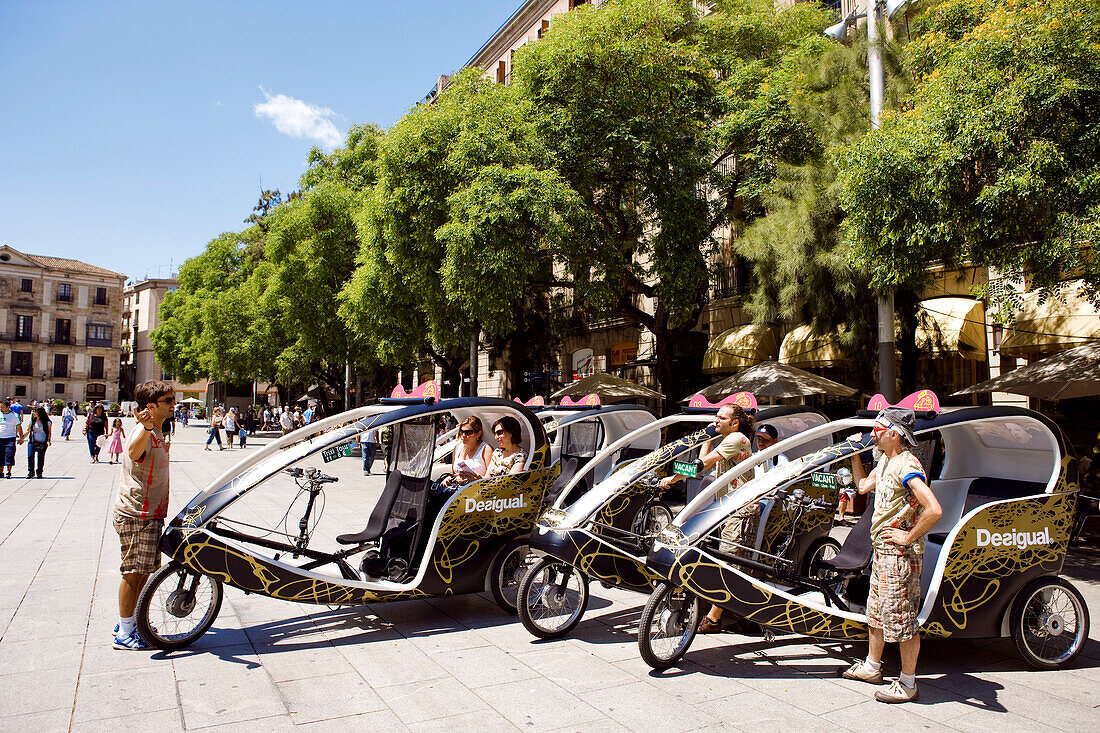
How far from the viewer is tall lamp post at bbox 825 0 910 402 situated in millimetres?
12484

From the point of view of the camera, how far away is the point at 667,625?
5.29m

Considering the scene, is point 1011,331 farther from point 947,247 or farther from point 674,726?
point 674,726

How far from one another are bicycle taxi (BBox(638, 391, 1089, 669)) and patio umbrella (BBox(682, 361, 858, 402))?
30.5 ft

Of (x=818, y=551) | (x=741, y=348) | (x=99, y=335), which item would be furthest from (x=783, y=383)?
(x=99, y=335)

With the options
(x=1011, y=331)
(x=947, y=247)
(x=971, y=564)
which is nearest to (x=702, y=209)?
(x=1011, y=331)

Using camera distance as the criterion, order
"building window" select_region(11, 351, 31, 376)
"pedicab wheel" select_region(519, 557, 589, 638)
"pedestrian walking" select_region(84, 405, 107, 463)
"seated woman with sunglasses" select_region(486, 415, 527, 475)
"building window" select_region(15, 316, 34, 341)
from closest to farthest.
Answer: "pedicab wheel" select_region(519, 557, 589, 638) < "seated woman with sunglasses" select_region(486, 415, 527, 475) < "pedestrian walking" select_region(84, 405, 107, 463) < "building window" select_region(11, 351, 31, 376) < "building window" select_region(15, 316, 34, 341)

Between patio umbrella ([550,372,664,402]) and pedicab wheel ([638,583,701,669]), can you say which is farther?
patio umbrella ([550,372,664,402])

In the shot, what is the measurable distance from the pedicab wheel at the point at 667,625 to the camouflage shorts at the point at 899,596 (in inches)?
45.9

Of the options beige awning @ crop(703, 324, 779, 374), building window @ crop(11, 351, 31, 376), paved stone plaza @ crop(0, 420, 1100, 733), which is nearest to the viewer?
paved stone plaza @ crop(0, 420, 1100, 733)

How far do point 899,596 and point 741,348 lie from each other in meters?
15.3

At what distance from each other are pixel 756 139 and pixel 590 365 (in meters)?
12.3

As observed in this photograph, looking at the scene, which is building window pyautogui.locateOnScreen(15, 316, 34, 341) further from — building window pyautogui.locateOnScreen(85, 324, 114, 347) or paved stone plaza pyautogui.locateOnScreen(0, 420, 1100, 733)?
paved stone plaza pyautogui.locateOnScreen(0, 420, 1100, 733)

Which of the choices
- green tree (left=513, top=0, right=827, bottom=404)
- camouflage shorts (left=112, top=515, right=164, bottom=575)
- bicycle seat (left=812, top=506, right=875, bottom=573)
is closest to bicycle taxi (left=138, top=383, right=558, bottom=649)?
camouflage shorts (left=112, top=515, right=164, bottom=575)

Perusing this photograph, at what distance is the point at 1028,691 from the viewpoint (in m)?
5.02
